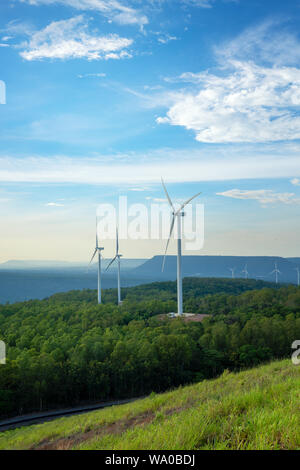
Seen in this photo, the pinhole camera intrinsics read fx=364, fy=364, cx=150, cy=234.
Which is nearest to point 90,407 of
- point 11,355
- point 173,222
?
point 11,355

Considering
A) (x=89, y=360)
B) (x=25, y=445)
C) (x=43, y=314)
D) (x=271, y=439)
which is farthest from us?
(x=43, y=314)

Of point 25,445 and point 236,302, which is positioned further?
point 236,302

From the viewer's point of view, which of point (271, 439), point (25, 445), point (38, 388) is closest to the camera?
point (271, 439)

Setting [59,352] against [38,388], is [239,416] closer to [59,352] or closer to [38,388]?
[38,388]

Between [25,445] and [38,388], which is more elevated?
[25,445]

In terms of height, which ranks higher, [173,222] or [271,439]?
[173,222]

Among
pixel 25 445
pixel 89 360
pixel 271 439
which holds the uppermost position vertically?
pixel 271 439
